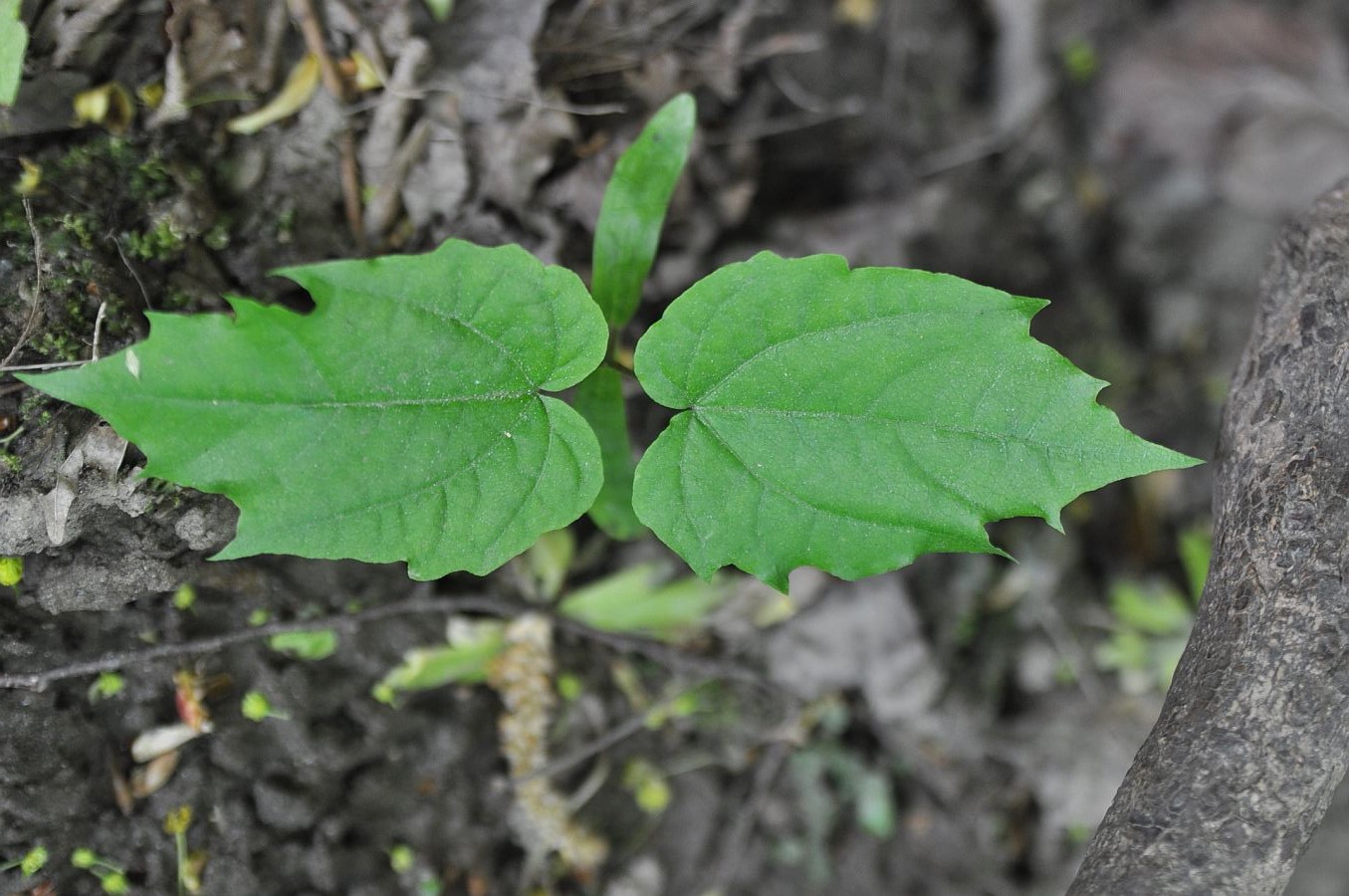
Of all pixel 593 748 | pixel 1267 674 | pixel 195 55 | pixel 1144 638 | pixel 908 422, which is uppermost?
pixel 195 55

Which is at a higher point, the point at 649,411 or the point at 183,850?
the point at 649,411

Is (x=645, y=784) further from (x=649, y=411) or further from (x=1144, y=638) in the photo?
(x=1144, y=638)

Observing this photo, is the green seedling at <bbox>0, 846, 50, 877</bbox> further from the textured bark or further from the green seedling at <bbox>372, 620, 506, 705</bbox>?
the textured bark

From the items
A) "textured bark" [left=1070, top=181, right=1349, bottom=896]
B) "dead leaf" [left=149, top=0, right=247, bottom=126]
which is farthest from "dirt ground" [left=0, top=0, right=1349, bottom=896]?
"textured bark" [left=1070, top=181, right=1349, bottom=896]

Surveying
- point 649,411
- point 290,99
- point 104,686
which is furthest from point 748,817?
point 290,99

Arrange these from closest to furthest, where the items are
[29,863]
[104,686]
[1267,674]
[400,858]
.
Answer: [1267,674] < [29,863] < [104,686] < [400,858]

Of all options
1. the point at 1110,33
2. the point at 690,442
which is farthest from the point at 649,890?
the point at 1110,33
